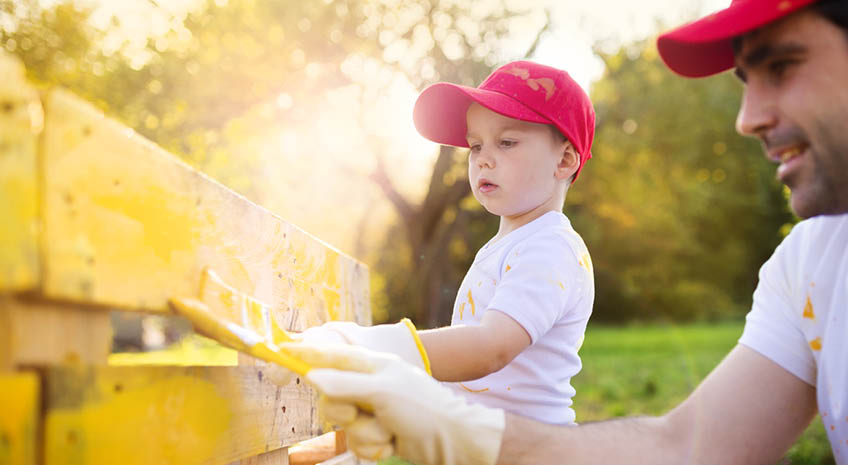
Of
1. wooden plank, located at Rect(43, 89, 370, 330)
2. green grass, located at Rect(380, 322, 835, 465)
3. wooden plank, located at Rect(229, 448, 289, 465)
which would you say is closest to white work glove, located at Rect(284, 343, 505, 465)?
wooden plank, located at Rect(43, 89, 370, 330)

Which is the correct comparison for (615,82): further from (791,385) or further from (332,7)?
(791,385)

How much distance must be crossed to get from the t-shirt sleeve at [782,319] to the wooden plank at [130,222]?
1.33 metres

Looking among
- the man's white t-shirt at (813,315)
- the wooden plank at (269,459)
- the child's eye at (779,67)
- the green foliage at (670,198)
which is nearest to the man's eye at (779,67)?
the child's eye at (779,67)

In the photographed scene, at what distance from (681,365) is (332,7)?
8291mm

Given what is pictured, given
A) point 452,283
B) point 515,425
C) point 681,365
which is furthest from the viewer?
point 452,283

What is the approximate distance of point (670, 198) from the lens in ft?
72.6

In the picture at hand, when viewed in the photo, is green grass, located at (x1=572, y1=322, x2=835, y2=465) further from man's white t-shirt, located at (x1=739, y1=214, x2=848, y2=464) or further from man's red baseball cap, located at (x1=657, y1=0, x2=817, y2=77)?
man's red baseball cap, located at (x1=657, y1=0, x2=817, y2=77)

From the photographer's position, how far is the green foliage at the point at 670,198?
57.0 feet

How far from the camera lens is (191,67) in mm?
11992

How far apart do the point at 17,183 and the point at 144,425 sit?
52 cm

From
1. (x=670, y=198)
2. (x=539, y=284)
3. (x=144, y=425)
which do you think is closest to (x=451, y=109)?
(x=539, y=284)

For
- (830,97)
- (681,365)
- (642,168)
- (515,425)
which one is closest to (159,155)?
(515,425)

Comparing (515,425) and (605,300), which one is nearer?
(515,425)

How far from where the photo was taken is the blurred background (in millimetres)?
9930
